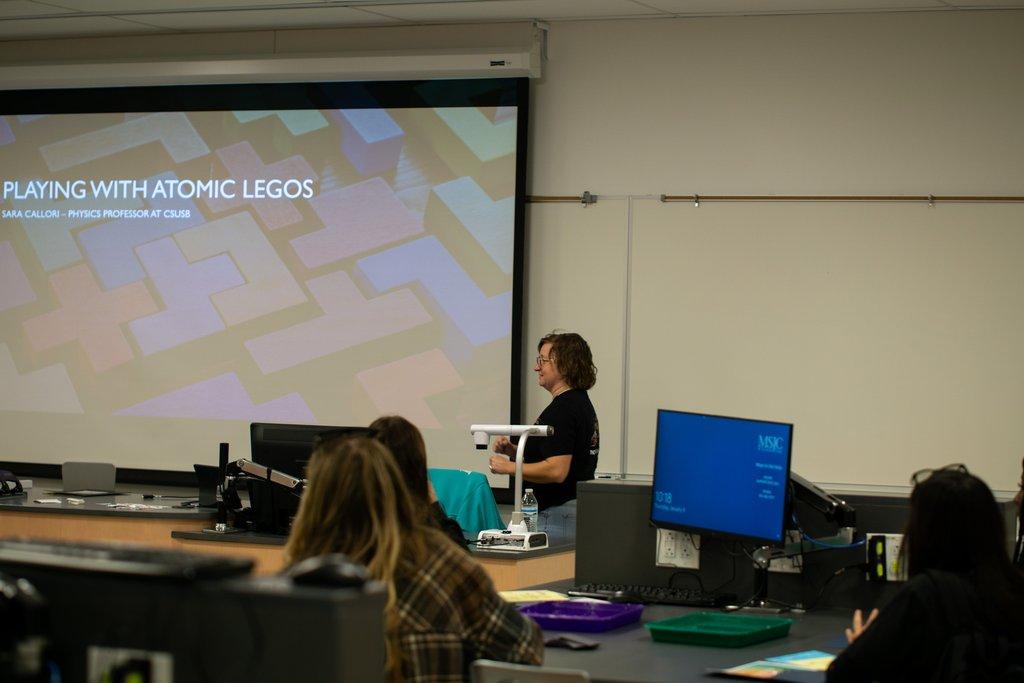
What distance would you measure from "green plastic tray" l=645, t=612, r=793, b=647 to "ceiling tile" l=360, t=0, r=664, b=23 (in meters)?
3.69

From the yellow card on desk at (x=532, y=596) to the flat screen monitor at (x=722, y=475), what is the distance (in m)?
0.36

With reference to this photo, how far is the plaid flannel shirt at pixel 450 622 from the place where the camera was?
2371mm

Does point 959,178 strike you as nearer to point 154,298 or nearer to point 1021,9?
point 1021,9

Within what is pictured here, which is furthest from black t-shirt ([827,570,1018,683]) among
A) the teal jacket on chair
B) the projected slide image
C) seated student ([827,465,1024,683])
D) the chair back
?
the projected slide image

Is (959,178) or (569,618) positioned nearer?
(569,618)

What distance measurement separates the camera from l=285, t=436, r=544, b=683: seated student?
236 cm

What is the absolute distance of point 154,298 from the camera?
7000mm

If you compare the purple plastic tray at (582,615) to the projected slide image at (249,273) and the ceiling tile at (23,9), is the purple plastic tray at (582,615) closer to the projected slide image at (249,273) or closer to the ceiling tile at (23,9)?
the projected slide image at (249,273)

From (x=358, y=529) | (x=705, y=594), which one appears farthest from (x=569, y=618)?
(x=358, y=529)

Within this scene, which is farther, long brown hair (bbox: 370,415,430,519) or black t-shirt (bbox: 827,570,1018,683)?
long brown hair (bbox: 370,415,430,519)

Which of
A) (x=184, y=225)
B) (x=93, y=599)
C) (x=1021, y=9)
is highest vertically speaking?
(x=1021, y=9)

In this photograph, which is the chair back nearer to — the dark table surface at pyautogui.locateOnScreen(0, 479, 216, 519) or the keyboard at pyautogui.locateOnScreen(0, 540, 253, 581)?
the keyboard at pyautogui.locateOnScreen(0, 540, 253, 581)

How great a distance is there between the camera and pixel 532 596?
343cm

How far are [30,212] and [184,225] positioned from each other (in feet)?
3.32
